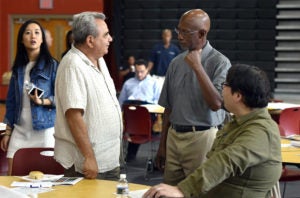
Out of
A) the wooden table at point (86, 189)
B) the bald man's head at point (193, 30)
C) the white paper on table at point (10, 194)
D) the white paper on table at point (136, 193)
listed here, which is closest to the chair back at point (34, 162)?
the wooden table at point (86, 189)

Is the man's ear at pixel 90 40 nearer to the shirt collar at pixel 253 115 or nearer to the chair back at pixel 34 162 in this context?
the chair back at pixel 34 162

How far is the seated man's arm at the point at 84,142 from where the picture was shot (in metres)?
3.63

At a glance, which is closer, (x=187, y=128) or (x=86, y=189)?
(x=86, y=189)

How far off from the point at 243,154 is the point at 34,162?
1.56 m

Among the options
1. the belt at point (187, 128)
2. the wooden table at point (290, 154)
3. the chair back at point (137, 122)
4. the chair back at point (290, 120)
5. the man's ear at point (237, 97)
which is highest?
the man's ear at point (237, 97)

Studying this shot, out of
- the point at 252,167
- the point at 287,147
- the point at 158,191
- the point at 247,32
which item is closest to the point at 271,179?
the point at 252,167

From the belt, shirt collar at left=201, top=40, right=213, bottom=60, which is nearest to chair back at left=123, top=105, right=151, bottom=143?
the belt

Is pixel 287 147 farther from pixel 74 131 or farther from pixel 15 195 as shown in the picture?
pixel 15 195

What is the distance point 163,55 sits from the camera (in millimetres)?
12578

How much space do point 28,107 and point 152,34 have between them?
9126 millimetres

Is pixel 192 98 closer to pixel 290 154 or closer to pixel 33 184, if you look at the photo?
pixel 290 154

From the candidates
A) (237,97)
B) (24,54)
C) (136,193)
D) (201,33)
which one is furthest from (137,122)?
(237,97)

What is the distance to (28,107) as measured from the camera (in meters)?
4.87

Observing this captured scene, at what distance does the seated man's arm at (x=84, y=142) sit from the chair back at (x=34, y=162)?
1.60 feet
